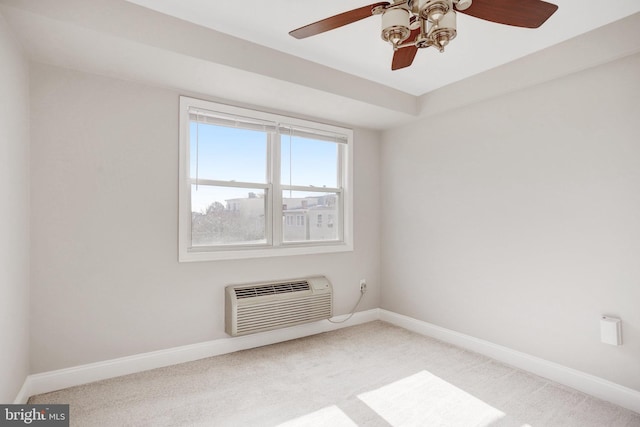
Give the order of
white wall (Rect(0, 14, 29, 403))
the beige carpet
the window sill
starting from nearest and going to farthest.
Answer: white wall (Rect(0, 14, 29, 403)) → the beige carpet → the window sill

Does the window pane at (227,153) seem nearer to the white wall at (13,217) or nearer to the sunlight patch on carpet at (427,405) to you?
the white wall at (13,217)

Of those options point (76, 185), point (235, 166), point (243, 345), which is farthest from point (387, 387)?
point (76, 185)

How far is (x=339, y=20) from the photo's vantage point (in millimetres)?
1632

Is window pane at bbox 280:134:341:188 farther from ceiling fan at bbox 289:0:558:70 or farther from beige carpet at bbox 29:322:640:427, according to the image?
ceiling fan at bbox 289:0:558:70

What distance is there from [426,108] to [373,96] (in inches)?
26.0

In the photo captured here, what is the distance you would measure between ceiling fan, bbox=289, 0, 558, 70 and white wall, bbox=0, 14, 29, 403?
5.79 feet

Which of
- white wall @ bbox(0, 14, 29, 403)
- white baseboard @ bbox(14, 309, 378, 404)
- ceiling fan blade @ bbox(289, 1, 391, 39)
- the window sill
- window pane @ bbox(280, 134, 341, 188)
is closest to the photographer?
ceiling fan blade @ bbox(289, 1, 391, 39)

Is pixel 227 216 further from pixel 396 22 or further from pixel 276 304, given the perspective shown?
pixel 396 22

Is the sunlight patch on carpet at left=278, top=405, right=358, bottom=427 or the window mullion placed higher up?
the window mullion

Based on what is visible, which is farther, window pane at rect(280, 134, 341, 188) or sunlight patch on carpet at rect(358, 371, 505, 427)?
window pane at rect(280, 134, 341, 188)

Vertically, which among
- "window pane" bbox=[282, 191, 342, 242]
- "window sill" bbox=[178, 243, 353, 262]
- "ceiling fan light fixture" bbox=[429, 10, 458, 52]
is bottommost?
"window sill" bbox=[178, 243, 353, 262]

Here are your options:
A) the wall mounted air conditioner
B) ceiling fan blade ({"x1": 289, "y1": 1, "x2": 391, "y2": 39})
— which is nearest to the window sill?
the wall mounted air conditioner

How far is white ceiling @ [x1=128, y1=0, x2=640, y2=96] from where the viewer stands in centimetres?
208

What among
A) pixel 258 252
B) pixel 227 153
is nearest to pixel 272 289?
pixel 258 252
